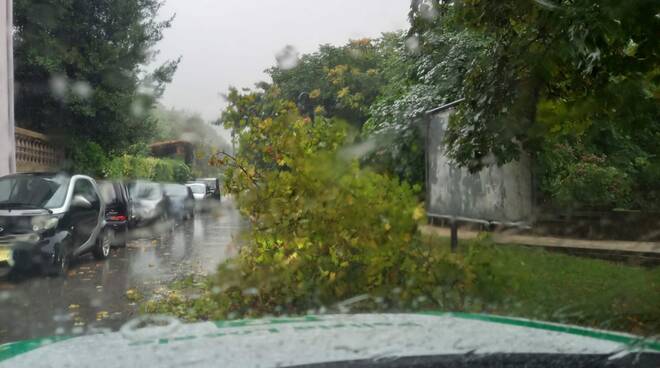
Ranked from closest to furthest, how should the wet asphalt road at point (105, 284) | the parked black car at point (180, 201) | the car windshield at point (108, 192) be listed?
the wet asphalt road at point (105, 284), the parked black car at point (180, 201), the car windshield at point (108, 192)

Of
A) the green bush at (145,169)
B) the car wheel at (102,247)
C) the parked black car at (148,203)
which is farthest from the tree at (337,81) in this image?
the parked black car at (148,203)

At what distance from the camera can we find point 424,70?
16.8 ft

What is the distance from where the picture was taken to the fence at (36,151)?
9945 mm

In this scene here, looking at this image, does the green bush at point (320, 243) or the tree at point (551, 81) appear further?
the green bush at point (320, 243)

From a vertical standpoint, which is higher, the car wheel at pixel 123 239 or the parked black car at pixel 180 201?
the parked black car at pixel 180 201

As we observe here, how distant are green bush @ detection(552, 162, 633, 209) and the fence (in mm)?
7295

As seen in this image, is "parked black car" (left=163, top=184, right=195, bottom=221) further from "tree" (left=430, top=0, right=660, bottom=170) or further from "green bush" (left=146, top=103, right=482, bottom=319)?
"tree" (left=430, top=0, right=660, bottom=170)

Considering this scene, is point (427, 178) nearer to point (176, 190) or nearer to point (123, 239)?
point (176, 190)

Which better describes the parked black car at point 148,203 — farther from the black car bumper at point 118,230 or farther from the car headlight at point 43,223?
the car headlight at point 43,223

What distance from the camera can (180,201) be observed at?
9.86 metres

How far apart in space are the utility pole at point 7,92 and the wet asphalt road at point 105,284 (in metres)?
3.16

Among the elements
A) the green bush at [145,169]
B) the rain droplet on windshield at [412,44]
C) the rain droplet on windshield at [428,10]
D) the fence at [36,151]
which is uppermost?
the rain droplet on windshield at [428,10]

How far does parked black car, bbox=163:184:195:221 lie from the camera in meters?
9.23

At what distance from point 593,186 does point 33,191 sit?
635 cm
